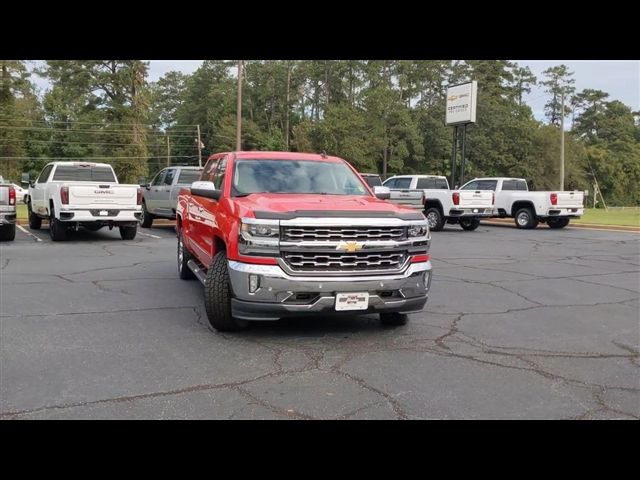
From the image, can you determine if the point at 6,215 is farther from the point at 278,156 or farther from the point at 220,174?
the point at 278,156

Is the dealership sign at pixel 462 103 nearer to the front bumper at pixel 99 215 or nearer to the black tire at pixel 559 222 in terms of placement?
the black tire at pixel 559 222

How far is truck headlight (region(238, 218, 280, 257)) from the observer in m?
5.39

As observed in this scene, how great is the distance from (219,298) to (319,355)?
3.80 feet

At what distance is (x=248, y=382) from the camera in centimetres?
452

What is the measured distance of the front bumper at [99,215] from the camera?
1340 cm

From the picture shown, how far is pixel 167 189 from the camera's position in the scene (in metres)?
16.9

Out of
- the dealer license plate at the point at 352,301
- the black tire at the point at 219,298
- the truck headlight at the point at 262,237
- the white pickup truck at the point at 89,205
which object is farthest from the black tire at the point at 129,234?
the dealer license plate at the point at 352,301

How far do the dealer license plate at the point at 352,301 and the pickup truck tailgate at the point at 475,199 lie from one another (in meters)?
14.4

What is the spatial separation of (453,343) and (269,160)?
121 inches

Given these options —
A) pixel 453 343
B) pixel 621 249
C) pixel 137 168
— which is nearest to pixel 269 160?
pixel 453 343

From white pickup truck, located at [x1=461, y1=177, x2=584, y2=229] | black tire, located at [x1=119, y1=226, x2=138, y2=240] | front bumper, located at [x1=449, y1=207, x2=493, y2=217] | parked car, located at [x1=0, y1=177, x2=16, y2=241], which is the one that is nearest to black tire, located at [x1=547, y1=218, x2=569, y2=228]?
white pickup truck, located at [x1=461, y1=177, x2=584, y2=229]

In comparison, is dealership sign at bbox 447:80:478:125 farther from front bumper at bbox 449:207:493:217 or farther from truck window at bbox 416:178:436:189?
front bumper at bbox 449:207:493:217

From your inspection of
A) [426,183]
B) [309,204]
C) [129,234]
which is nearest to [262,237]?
[309,204]
